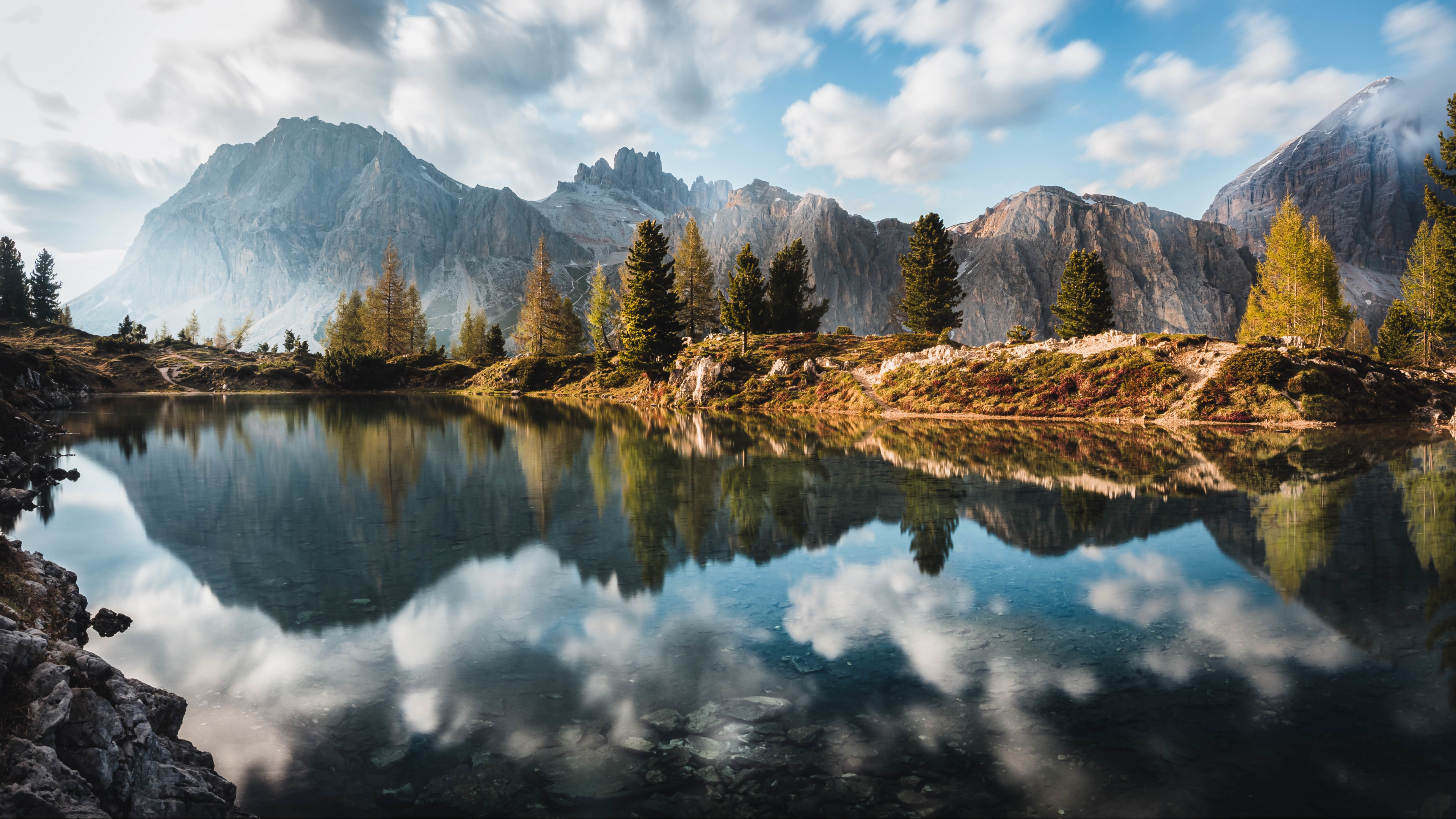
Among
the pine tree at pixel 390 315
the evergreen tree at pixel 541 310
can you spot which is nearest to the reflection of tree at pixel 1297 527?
the evergreen tree at pixel 541 310

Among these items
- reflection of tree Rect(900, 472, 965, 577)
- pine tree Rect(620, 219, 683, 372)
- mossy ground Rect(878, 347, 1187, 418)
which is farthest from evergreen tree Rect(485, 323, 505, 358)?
reflection of tree Rect(900, 472, 965, 577)

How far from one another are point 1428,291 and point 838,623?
84.8 metres

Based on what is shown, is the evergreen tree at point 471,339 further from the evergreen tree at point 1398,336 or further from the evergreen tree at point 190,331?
the evergreen tree at point 1398,336

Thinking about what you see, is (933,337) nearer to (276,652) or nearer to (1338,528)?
(1338,528)

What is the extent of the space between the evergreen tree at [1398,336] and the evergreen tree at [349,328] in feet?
509

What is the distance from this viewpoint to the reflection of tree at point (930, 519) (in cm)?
1427

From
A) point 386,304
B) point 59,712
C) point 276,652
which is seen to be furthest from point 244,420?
point 386,304

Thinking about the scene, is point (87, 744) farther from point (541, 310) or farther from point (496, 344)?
point (496, 344)

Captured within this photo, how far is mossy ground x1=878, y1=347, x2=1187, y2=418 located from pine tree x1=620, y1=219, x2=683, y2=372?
28.0m

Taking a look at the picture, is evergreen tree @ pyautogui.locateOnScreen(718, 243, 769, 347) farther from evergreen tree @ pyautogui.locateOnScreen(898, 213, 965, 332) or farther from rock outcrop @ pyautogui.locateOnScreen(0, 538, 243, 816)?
rock outcrop @ pyautogui.locateOnScreen(0, 538, 243, 816)

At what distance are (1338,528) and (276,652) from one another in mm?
22206

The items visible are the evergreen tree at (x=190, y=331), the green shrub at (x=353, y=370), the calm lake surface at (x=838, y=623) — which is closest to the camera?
the calm lake surface at (x=838, y=623)

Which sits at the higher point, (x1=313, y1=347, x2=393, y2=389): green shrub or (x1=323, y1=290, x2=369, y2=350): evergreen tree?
(x1=323, y1=290, x2=369, y2=350): evergreen tree

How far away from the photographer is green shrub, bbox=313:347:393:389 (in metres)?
112
